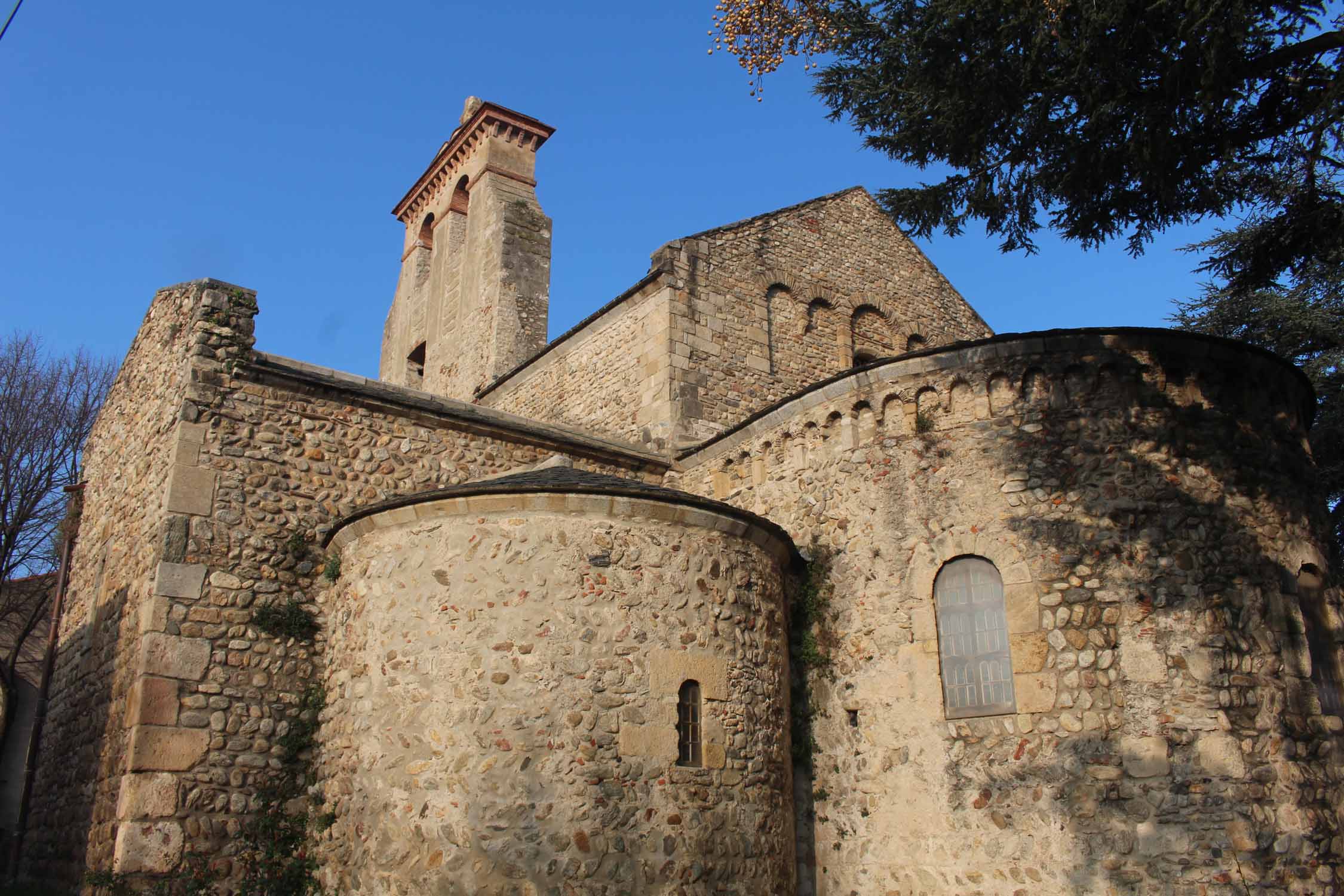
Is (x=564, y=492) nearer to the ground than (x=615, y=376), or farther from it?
nearer to the ground

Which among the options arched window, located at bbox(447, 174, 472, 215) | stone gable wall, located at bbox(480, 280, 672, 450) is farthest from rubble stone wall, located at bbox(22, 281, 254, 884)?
arched window, located at bbox(447, 174, 472, 215)

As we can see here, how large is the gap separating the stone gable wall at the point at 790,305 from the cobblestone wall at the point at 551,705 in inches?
180

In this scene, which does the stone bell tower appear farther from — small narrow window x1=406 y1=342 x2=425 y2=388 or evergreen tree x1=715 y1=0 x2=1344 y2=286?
evergreen tree x1=715 y1=0 x2=1344 y2=286

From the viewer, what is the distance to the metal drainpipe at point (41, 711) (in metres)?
13.7

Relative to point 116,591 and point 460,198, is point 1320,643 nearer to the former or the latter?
point 116,591

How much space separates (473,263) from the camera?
76.4 ft

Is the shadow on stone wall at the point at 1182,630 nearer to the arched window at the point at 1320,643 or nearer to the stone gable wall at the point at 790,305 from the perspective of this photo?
the arched window at the point at 1320,643

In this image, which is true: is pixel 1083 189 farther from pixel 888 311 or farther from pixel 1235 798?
pixel 888 311

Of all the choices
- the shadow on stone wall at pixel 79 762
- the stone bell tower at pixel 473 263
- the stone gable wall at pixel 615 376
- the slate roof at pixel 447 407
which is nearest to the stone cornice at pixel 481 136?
the stone bell tower at pixel 473 263

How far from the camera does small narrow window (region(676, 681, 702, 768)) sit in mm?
9805

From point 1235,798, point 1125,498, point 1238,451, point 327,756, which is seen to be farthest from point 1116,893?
point 327,756

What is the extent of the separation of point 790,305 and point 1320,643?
29.5 feet

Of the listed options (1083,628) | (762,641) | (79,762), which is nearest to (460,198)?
(79,762)

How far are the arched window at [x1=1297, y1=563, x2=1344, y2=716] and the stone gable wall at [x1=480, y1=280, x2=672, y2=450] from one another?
7695 millimetres
